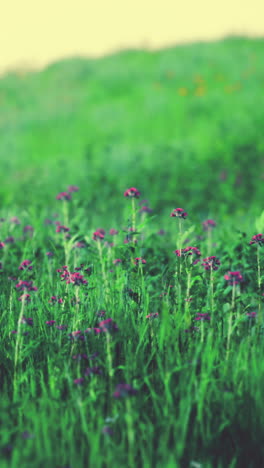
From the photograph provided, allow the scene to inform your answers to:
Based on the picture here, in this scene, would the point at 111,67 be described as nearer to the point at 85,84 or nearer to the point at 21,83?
the point at 85,84

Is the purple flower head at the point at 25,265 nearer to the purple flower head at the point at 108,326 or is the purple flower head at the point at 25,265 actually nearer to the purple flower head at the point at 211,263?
the purple flower head at the point at 108,326

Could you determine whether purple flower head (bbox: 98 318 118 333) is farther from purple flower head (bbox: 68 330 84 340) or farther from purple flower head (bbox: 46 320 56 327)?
purple flower head (bbox: 46 320 56 327)

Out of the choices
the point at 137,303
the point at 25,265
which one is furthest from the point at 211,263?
the point at 25,265

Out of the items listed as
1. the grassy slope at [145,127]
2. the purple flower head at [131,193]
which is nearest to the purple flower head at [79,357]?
the purple flower head at [131,193]

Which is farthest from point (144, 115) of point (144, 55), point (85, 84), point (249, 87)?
point (144, 55)

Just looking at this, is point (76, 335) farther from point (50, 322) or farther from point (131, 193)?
point (131, 193)

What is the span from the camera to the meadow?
1926mm

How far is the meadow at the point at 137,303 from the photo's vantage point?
1.93 meters

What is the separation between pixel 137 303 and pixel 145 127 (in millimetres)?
10704

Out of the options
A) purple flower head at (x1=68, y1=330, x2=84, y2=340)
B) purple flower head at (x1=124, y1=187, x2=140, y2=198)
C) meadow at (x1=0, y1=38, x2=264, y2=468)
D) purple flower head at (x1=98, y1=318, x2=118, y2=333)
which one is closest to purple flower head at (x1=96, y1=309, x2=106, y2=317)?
meadow at (x1=0, y1=38, x2=264, y2=468)

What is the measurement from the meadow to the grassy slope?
0.06 meters

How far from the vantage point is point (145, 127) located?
12.9 metres

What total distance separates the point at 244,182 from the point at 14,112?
9847 millimetres

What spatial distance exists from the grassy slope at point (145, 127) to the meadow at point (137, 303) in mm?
59
